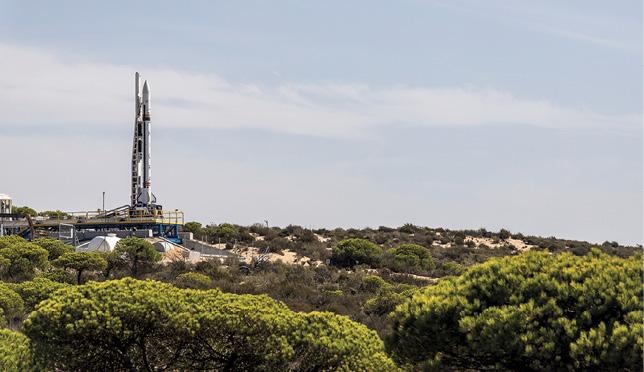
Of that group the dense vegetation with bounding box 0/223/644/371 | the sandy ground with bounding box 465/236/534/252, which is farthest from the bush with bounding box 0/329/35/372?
the sandy ground with bounding box 465/236/534/252

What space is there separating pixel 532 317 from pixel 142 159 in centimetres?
4840

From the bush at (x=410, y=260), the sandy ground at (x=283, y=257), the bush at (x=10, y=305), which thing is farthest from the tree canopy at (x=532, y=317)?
the sandy ground at (x=283, y=257)

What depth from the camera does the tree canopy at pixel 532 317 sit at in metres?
13.2

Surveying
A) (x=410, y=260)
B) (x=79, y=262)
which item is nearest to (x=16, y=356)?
(x=79, y=262)

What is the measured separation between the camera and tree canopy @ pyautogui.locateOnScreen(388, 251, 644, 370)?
13.2 meters

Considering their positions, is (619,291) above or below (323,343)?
above

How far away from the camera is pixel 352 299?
33656 millimetres

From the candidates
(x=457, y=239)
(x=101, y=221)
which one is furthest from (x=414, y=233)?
(x=101, y=221)

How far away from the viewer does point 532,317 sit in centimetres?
1376

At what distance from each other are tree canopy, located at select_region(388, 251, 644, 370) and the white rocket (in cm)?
4576

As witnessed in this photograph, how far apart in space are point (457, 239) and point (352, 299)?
32.8 metres

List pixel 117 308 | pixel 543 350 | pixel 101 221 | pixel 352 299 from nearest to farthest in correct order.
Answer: pixel 543 350
pixel 117 308
pixel 352 299
pixel 101 221

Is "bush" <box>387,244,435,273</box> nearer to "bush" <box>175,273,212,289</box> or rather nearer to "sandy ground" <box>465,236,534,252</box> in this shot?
"bush" <box>175,273,212,289</box>

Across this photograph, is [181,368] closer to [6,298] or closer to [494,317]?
[494,317]
